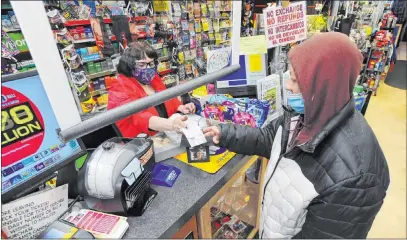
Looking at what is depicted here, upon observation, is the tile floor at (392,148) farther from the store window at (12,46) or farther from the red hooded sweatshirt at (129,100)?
the store window at (12,46)

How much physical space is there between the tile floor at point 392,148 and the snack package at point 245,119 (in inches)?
72.6

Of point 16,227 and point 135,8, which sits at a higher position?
point 135,8

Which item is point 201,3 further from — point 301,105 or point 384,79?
point 384,79

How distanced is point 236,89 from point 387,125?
12.3 feet

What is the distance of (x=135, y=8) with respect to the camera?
362 centimetres

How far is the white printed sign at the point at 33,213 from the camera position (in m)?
0.79

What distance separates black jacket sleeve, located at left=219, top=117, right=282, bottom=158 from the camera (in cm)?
129

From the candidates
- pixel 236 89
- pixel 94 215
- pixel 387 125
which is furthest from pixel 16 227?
pixel 387 125

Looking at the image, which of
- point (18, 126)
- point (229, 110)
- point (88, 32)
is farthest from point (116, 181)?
point (88, 32)

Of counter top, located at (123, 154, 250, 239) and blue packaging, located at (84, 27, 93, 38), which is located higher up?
blue packaging, located at (84, 27, 93, 38)

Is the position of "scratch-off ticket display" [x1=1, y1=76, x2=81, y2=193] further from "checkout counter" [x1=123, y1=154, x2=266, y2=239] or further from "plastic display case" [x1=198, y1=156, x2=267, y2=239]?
"plastic display case" [x1=198, y1=156, x2=267, y2=239]

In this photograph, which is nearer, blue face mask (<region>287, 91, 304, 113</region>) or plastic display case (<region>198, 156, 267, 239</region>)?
blue face mask (<region>287, 91, 304, 113</region>)

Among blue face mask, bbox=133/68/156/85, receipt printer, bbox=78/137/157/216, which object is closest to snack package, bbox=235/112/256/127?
receipt printer, bbox=78/137/157/216

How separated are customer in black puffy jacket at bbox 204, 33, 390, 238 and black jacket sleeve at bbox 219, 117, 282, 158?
0.31 meters
